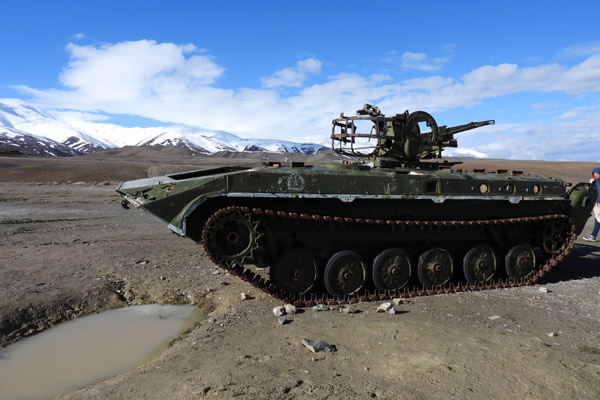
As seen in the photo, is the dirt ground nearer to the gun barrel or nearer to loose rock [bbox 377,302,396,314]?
loose rock [bbox 377,302,396,314]

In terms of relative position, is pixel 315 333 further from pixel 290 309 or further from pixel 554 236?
pixel 554 236

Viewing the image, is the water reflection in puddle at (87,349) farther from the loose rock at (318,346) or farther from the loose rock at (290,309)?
the loose rock at (318,346)

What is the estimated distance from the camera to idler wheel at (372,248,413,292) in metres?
7.37

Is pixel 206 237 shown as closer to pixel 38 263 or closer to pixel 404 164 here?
pixel 404 164

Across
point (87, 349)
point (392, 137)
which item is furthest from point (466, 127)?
point (87, 349)

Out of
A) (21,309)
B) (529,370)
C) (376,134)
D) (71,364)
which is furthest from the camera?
(376,134)

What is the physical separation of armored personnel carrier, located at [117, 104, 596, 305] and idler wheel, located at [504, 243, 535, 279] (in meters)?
0.03

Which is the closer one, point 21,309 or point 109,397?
point 109,397

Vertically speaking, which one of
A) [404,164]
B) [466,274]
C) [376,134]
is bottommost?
[466,274]

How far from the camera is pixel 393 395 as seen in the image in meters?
4.11

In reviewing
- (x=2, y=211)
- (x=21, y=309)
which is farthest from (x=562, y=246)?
(x=2, y=211)

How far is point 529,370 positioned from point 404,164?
4.65 meters

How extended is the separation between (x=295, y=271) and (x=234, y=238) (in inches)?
48.0

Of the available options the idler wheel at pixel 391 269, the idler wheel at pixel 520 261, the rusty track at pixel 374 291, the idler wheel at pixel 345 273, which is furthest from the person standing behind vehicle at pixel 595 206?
the idler wheel at pixel 345 273
